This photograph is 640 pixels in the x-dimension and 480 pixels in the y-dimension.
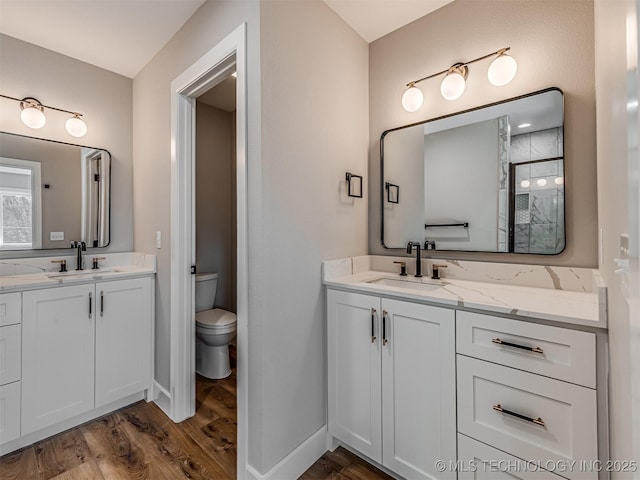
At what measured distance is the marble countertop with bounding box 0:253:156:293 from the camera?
170 cm

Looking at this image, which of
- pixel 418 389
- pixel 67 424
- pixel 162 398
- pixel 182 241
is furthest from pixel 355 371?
pixel 67 424

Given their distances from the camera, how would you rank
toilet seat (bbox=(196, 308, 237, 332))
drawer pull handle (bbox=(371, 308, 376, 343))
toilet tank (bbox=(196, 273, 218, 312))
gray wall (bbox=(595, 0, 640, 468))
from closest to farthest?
gray wall (bbox=(595, 0, 640, 468))
drawer pull handle (bbox=(371, 308, 376, 343))
toilet seat (bbox=(196, 308, 237, 332))
toilet tank (bbox=(196, 273, 218, 312))

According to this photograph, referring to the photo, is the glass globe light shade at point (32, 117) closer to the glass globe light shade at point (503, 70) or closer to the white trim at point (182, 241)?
the white trim at point (182, 241)

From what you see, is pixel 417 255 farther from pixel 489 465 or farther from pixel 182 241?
pixel 182 241

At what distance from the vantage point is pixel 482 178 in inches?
62.6

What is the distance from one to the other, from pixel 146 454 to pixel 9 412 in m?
0.77

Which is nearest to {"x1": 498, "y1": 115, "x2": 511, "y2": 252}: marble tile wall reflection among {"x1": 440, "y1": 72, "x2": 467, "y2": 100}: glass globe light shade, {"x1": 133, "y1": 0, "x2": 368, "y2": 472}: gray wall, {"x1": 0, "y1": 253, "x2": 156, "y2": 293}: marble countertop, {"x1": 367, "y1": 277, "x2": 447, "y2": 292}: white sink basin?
{"x1": 440, "y1": 72, "x2": 467, "y2": 100}: glass globe light shade

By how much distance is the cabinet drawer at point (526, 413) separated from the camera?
0.93 m

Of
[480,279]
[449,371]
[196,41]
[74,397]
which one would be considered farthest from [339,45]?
[74,397]

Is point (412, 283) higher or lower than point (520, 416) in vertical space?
higher

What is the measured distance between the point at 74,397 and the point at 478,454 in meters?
2.25

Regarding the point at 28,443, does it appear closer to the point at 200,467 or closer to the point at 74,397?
the point at 74,397

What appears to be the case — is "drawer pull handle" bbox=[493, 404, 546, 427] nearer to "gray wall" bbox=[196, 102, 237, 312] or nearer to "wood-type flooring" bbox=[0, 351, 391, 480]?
"wood-type flooring" bbox=[0, 351, 391, 480]

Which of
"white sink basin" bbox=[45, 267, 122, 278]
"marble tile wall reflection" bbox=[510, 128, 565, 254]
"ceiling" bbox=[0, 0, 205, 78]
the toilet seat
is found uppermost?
"ceiling" bbox=[0, 0, 205, 78]
